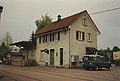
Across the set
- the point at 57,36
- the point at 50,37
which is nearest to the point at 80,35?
the point at 57,36

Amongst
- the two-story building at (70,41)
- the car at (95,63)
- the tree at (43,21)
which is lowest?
the car at (95,63)

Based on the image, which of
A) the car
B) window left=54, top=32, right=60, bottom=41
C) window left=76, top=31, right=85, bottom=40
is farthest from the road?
window left=54, top=32, right=60, bottom=41

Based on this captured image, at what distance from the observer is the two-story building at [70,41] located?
3716cm

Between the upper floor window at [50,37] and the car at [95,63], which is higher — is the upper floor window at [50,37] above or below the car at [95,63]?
above

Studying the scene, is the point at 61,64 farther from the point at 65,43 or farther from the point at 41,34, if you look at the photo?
the point at 41,34

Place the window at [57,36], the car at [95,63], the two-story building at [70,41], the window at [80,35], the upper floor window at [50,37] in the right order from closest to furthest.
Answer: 1. the car at [95,63]
2. the two-story building at [70,41]
3. the window at [80,35]
4. the window at [57,36]
5. the upper floor window at [50,37]

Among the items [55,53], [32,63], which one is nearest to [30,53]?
[32,63]

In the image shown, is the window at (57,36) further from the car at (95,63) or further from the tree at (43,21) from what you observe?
the tree at (43,21)

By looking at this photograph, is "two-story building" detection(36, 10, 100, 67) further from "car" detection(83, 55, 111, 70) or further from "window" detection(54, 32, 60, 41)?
"car" detection(83, 55, 111, 70)

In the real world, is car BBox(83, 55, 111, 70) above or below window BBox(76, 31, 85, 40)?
below

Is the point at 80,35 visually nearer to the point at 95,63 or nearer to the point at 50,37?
the point at 50,37

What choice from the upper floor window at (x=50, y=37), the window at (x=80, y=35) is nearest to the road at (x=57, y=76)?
the window at (x=80, y=35)

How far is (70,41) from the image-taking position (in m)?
36.9

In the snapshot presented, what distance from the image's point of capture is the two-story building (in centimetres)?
3716
